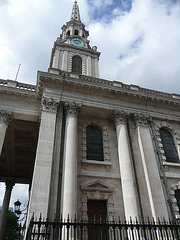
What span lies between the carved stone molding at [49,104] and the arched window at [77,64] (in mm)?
12178

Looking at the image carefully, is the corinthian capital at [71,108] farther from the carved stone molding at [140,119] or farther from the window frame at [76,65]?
the window frame at [76,65]

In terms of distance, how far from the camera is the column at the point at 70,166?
10.8 metres

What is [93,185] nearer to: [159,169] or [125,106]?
[159,169]

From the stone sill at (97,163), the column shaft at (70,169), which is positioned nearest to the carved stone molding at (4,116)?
the column shaft at (70,169)

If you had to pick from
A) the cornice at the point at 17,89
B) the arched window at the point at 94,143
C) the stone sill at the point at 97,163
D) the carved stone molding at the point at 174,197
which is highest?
the cornice at the point at 17,89

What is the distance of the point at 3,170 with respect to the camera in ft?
85.0

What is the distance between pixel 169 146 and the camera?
16641 millimetres

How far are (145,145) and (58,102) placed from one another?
24.4 ft

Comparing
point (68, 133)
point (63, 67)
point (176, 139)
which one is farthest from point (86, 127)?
point (63, 67)

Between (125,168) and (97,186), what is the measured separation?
2274 mm

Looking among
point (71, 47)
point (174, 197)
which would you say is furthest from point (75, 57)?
point (174, 197)

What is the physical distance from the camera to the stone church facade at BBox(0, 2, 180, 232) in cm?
1189

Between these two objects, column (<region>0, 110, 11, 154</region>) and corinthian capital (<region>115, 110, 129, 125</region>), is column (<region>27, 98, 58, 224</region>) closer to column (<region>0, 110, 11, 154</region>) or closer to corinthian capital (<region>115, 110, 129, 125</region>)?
column (<region>0, 110, 11, 154</region>)

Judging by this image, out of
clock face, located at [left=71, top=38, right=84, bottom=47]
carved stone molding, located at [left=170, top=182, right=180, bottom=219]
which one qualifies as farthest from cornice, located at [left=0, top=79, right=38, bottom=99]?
clock face, located at [left=71, top=38, right=84, bottom=47]
